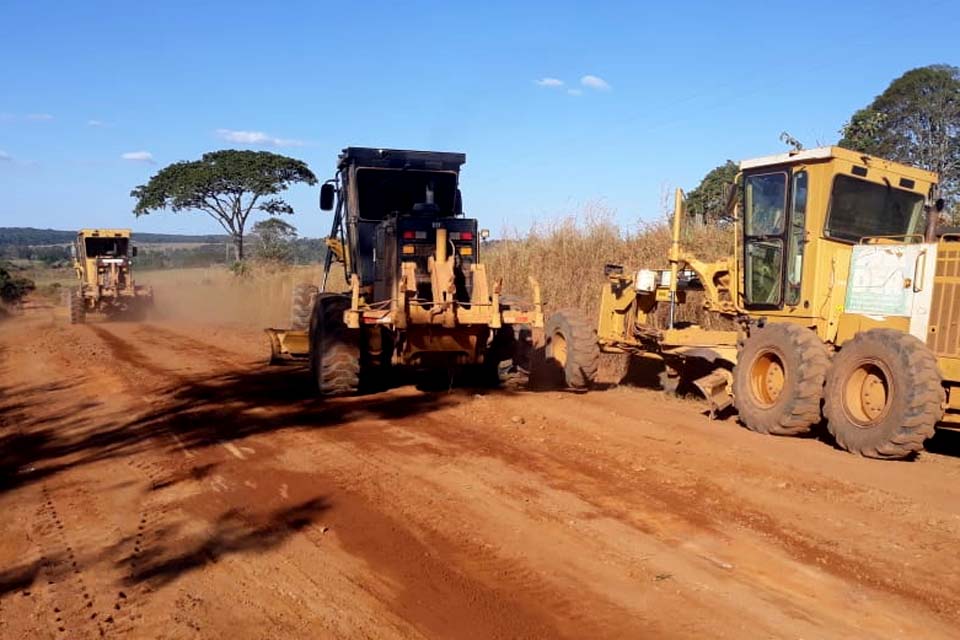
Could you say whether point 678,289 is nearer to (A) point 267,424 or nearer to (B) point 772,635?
(A) point 267,424

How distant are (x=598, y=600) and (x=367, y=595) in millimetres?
1179

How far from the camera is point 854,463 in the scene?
7305 mm

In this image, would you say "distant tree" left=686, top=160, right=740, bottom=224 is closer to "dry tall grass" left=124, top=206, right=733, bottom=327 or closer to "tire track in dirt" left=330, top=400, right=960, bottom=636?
"dry tall grass" left=124, top=206, right=733, bottom=327

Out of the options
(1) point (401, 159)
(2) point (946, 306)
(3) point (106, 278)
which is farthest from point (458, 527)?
(3) point (106, 278)

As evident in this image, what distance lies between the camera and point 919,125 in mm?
19281

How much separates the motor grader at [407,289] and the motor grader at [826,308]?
1.53 m

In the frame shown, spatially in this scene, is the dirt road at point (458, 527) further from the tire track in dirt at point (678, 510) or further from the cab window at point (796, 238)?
the cab window at point (796, 238)

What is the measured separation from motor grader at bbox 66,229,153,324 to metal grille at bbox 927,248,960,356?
954 inches

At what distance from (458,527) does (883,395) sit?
448 centimetres

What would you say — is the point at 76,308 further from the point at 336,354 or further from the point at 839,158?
the point at 839,158

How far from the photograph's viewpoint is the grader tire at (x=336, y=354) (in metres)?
9.88

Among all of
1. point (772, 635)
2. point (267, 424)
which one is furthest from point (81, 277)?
point (772, 635)

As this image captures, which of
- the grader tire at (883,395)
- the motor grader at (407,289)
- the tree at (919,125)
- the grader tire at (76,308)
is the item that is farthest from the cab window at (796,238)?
the grader tire at (76,308)

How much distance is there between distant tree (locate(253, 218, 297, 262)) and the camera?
34.1 metres
